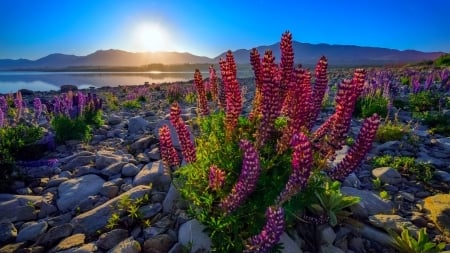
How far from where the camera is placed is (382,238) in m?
4.70

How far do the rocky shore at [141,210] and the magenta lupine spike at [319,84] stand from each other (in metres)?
A: 1.44

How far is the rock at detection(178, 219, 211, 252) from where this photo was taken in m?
4.11

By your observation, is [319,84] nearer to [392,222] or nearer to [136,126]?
[392,222]

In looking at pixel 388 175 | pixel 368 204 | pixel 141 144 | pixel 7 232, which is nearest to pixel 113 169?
pixel 141 144

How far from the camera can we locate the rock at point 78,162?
24.1ft

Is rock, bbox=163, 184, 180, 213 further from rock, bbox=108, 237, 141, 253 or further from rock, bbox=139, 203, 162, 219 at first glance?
rock, bbox=108, 237, 141, 253

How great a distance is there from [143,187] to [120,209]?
0.64m

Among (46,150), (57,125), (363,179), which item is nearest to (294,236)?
(363,179)

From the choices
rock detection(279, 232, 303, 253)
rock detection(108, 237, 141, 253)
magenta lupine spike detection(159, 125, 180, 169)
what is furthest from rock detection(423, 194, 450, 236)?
rock detection(108, 237, 141, 253)

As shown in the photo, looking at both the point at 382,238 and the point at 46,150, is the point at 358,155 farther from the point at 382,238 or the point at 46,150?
the point at 46,150

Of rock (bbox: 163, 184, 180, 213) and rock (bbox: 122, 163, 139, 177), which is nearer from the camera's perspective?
rock (bbox: 163, 184, 180, 213)

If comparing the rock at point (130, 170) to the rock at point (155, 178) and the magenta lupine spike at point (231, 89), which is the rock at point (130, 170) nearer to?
the rock at point (155, 178)

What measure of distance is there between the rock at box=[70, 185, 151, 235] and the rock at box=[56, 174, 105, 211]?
630 mm

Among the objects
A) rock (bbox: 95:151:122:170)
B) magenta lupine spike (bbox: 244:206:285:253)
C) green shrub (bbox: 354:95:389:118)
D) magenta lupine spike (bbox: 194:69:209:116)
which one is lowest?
rock (bbox: 95:151:122:170)
